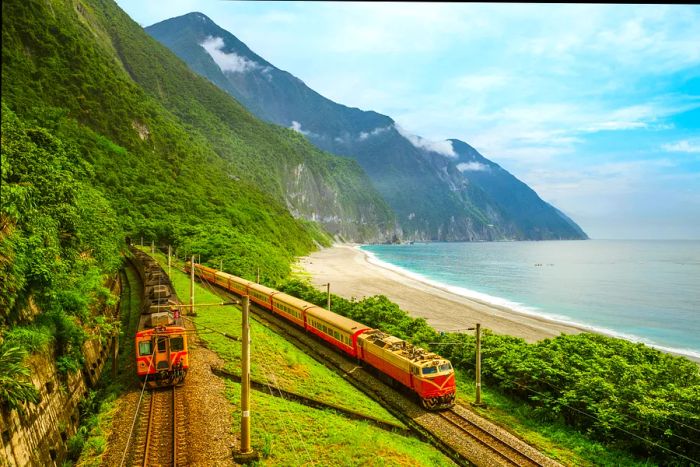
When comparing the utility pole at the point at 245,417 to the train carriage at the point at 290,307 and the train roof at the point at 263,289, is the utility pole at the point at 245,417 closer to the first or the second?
the train carriage at the point at 290,307

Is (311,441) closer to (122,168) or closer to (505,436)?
(505,436)

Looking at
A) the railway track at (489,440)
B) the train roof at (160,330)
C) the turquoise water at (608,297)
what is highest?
the train roof at (160,330)

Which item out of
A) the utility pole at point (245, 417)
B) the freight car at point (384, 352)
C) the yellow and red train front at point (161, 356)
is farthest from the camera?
the freight car at point (384, 352)

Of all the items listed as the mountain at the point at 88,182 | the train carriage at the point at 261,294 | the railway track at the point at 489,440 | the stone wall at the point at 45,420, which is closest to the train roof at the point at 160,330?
the stone wall at the point at 45,420

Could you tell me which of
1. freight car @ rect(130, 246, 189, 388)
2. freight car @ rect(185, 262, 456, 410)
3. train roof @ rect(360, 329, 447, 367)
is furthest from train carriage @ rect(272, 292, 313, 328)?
freight car @ rect(130, 246, 189, 388)

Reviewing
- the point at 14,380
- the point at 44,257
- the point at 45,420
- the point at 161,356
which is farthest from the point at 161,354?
the point at 14,380

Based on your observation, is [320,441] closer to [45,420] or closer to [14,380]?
[45,420]

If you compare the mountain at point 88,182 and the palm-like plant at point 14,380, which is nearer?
the palm-like plant at point 14,380
